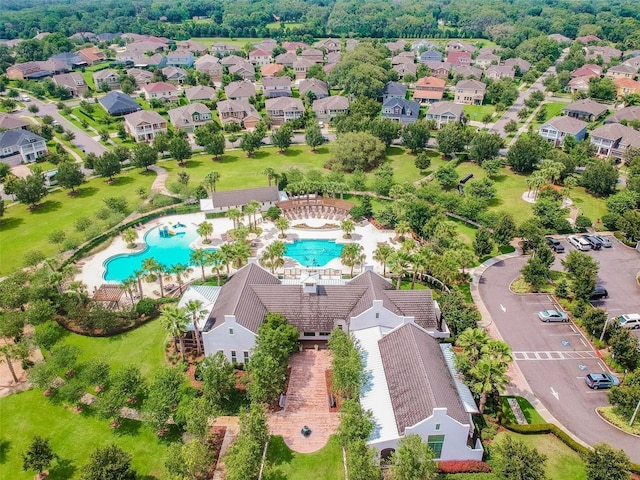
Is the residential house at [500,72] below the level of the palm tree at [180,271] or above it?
above

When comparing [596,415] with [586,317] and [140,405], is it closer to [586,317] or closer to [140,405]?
[586,317]

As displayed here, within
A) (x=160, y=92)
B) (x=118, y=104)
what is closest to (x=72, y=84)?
(x=160, y=92)

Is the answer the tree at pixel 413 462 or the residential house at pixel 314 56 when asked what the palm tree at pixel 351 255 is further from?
the residential house at pixel 314 56

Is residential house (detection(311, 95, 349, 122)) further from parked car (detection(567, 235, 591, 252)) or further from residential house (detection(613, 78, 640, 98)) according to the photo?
residential house (detection(613, 78, 640, 98))

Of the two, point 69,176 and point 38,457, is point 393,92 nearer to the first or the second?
point 69,176

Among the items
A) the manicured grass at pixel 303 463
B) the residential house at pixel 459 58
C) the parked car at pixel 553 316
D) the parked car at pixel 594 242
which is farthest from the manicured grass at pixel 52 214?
the residential house at pixel 459 58

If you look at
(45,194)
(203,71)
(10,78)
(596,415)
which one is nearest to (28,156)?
(45,194)
